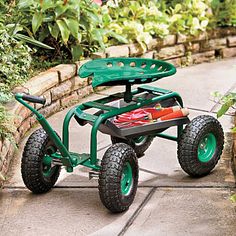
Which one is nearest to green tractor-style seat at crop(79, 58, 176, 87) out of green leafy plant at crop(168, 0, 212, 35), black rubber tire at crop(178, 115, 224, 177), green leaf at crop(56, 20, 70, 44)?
black rubber tire at crop(178, 115, 224, 177)

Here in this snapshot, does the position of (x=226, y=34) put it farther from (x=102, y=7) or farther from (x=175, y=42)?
(x=102, y=7)

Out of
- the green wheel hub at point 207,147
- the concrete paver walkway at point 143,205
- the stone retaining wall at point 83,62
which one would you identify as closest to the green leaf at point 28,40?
the stone retaining wall at point 83,62

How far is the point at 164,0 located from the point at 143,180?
369 cm

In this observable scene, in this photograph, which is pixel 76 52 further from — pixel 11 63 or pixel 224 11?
pixel 224 11

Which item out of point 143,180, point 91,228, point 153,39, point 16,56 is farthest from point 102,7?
point 91,228

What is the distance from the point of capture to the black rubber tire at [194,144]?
13.3 feet

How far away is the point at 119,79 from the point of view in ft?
12.8

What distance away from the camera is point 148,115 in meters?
4.15

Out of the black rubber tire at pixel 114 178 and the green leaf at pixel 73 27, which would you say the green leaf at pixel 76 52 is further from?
the black rubber tire at pixel 114 178

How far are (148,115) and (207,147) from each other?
442 millimetres

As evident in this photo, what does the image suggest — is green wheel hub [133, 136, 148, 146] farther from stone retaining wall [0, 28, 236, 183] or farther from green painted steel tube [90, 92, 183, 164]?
stone retaining wall [0, 28, 236, 183]

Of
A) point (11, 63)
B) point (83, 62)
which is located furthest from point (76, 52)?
point (11, 63)

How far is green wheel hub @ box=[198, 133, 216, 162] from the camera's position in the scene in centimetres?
419

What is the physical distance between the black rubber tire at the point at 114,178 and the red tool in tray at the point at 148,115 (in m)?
0.35
